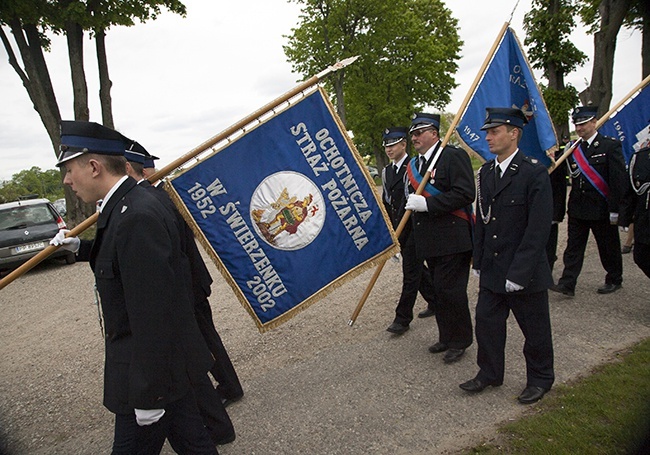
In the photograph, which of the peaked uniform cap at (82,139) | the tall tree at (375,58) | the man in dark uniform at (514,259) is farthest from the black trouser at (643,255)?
the tall tree at (375,58)

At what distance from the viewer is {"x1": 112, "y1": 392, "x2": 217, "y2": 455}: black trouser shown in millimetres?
2135

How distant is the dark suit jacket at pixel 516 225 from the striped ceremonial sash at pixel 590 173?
7.89 ft

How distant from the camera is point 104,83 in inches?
623

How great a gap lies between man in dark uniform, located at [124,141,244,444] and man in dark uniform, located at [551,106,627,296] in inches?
155

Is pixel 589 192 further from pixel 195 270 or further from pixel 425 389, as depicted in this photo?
pixel 195 270

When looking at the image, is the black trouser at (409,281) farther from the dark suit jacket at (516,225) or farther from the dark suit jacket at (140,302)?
the dark suit jacket at (140,302)

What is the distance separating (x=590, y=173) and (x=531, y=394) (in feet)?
10.4

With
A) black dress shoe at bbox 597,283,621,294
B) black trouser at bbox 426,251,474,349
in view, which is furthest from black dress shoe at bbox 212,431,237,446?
black dress shoe at bbox 597,283,621,294

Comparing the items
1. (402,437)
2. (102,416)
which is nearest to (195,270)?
(102,416)

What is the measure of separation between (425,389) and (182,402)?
6.57 feet

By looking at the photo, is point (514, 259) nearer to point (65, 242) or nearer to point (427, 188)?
point (427, 188)

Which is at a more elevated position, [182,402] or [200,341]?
[200,341]

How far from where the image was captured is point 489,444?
2746 millimetres

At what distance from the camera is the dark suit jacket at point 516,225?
3.05 metres
